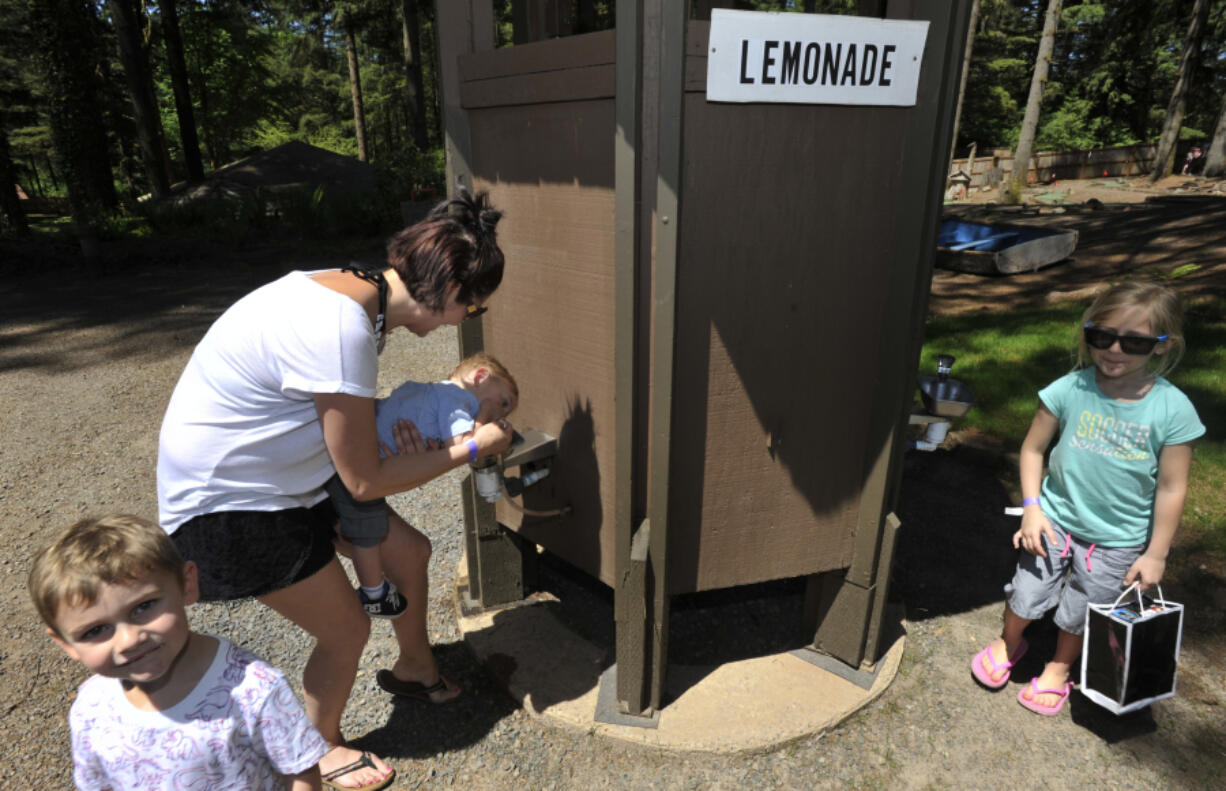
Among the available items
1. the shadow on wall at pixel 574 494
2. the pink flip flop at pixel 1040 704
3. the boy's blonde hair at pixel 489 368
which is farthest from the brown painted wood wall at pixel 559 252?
the pink flip flop at pixel 1040 704

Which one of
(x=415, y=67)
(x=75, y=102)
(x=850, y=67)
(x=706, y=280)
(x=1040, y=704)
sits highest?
(x=415, y=67)

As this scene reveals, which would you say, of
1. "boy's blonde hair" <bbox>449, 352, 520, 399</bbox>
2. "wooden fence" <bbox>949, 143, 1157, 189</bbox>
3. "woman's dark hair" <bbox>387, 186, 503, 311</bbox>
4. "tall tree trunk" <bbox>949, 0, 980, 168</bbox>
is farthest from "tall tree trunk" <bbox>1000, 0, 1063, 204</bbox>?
"woman's dark hair" <bbox>387, 186, 503, 311</bbox>

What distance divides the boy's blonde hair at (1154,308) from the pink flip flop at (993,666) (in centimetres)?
132

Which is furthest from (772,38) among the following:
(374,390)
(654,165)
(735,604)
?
(735,604)

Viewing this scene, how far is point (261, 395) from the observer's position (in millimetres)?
1811

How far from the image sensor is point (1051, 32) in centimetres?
2103

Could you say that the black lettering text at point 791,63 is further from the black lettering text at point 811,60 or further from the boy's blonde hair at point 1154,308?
the boy's blonde hair at point 1154,308

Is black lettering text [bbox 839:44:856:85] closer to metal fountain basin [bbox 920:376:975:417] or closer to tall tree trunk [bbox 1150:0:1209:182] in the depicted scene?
metal fountain basin [bbox 920:376:975:417]

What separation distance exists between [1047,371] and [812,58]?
5436 millimetres

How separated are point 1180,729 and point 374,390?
3.25 metres

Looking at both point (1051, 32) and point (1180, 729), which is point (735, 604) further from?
point (1051, 32)

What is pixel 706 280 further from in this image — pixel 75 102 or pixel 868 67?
pixel 75 102

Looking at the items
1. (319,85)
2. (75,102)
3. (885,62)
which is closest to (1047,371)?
(885,62)

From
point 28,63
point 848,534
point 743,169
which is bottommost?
point 848,534
